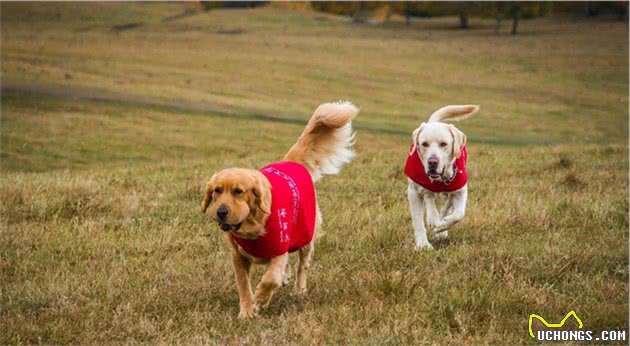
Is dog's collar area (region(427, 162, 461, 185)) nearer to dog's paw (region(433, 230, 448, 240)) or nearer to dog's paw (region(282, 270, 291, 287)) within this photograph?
dog's paw (region(433, 230, 448, 240))

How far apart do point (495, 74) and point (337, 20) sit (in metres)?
47.6

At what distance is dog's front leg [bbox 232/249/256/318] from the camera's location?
20.3 feet

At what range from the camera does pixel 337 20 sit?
359 feet

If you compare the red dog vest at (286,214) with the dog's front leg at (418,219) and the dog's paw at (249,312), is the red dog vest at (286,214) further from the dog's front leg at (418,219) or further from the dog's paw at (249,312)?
the dog's front leg at (418,219)

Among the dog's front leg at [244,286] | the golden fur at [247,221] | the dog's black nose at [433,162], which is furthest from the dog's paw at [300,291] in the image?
the dog's black nose at [433,162]

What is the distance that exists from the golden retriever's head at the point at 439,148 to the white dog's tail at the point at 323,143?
0.99m

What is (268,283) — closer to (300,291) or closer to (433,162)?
(300,291)

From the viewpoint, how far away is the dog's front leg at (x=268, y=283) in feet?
20.4

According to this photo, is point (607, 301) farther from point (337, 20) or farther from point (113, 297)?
point (337, 20)

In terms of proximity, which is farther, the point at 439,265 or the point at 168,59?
the point at 168,59

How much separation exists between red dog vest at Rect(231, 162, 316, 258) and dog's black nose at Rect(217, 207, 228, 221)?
1.55ft

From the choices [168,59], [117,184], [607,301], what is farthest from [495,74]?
[607,301]

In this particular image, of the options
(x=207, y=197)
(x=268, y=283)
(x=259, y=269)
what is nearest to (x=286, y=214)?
(x=268, y=283)

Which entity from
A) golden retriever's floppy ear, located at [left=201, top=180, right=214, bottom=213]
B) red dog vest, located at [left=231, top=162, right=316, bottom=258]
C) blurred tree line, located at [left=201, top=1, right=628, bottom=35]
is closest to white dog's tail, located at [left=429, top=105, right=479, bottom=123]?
red dog vest, located at [left=231, top=162, right=316, bottom=258]
